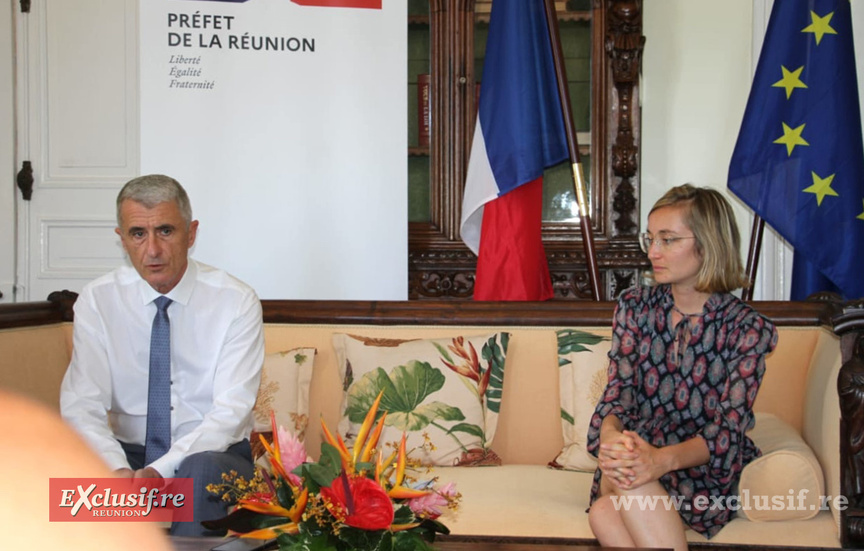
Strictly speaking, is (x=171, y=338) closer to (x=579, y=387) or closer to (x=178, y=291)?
(x=178, y=291)

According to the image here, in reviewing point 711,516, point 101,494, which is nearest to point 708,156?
point 711,516

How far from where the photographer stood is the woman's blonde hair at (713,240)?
2068 mm

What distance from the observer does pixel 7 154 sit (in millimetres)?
4246

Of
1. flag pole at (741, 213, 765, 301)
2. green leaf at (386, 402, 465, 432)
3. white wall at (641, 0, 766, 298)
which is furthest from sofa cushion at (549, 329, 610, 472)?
white wall at (641, 0, 766, 298)

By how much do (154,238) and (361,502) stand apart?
3.87 feet

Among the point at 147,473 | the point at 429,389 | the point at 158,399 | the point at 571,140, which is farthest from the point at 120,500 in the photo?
the point at 571,140

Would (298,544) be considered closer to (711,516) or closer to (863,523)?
(711,516)

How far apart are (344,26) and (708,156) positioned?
1.73m

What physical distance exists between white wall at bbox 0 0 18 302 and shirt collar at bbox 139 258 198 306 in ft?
7.86

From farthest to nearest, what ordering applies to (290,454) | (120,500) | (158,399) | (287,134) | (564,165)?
(564,165)
(287,134)
(158,399)
(120,500)
(290,454)

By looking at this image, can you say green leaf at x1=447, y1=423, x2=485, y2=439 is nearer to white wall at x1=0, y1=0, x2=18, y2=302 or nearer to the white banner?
the white banner

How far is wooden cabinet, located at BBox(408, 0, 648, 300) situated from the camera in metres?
4.02

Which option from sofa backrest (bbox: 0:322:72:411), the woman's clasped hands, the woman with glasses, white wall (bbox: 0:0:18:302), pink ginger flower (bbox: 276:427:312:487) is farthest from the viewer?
white wall (bbox: 0:0:18:302)

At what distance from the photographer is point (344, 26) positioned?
348 cm
